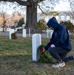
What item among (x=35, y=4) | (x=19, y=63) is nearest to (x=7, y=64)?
(x=19, y=63)

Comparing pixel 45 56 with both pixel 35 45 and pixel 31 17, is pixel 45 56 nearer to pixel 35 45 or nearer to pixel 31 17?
pixel 35 45

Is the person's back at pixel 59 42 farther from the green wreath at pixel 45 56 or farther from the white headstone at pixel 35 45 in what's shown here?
the white headstone at pixel 35 45

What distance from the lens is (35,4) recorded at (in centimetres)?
3253

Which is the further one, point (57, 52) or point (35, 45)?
point (35, 45)

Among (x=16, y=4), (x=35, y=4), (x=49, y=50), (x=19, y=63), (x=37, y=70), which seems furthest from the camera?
(x=16, y=4)

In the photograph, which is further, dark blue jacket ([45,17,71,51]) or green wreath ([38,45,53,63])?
green wreath ([38,45,53,63])

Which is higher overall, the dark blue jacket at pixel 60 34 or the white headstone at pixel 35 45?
the dark blue jacket at pixel 60 34

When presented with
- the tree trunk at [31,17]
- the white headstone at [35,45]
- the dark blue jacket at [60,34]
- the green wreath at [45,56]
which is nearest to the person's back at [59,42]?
the dark blue jacket at [60,34]

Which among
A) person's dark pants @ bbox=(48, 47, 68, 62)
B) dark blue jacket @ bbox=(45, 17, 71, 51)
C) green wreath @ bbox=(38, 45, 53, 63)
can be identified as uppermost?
dark blue jacket @ bbox=(45, 17, 71, 51)

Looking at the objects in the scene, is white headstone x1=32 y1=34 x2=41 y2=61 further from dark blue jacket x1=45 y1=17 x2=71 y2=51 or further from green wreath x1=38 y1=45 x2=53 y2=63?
dark blue jacket x1=45 y1=17 x2=71 y2=51

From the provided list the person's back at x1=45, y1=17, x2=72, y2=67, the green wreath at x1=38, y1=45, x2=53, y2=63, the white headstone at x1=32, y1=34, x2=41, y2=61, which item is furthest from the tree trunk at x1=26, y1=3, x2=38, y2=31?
the person's back at x1=45, y1=17, x2=72, y2=67

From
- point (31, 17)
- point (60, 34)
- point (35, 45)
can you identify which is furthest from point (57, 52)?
point (31, 17)

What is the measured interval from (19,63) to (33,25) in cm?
2563

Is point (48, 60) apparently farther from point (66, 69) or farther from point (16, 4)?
point (16, 4)
